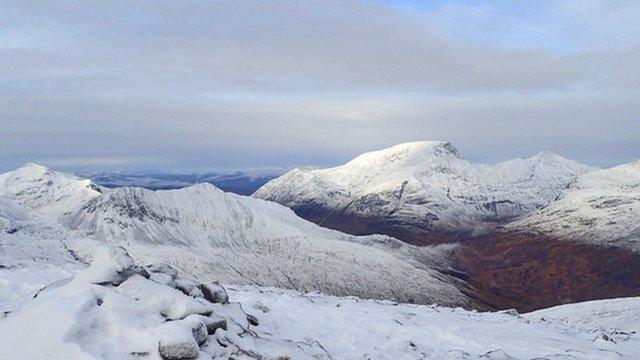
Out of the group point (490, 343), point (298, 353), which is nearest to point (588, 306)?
point (490, 343)

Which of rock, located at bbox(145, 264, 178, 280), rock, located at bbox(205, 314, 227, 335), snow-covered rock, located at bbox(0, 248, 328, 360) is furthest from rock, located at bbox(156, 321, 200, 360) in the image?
rock, located at bbox(145, 264, 178, 280)

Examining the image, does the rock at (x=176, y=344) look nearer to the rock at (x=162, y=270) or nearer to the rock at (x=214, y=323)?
the rock at (x=214, y=323)

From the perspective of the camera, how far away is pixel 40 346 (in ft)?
62.6

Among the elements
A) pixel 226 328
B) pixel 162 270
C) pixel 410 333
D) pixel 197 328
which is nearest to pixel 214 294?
pixel 162 270

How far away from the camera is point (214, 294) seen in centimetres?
2862

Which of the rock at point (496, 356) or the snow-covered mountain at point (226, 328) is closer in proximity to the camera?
the snow-covered mountain at point (226, 328)

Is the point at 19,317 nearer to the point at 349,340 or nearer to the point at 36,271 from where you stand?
the point at 349,340

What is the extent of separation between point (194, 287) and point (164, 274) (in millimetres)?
2174

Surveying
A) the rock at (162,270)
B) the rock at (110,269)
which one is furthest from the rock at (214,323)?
the rock at (162,270)

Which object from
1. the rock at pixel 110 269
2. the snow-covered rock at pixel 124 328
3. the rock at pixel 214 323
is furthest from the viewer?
the rock at pixel 110 269

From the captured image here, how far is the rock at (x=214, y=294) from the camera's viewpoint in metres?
28.5

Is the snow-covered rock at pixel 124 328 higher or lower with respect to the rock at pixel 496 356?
higher

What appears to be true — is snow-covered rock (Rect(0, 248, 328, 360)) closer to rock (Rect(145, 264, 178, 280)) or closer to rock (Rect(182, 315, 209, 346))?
rock (Rect(182, 315, 209, 346))

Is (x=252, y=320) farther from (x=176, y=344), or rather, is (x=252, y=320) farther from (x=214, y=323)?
(x=176, y=344)
